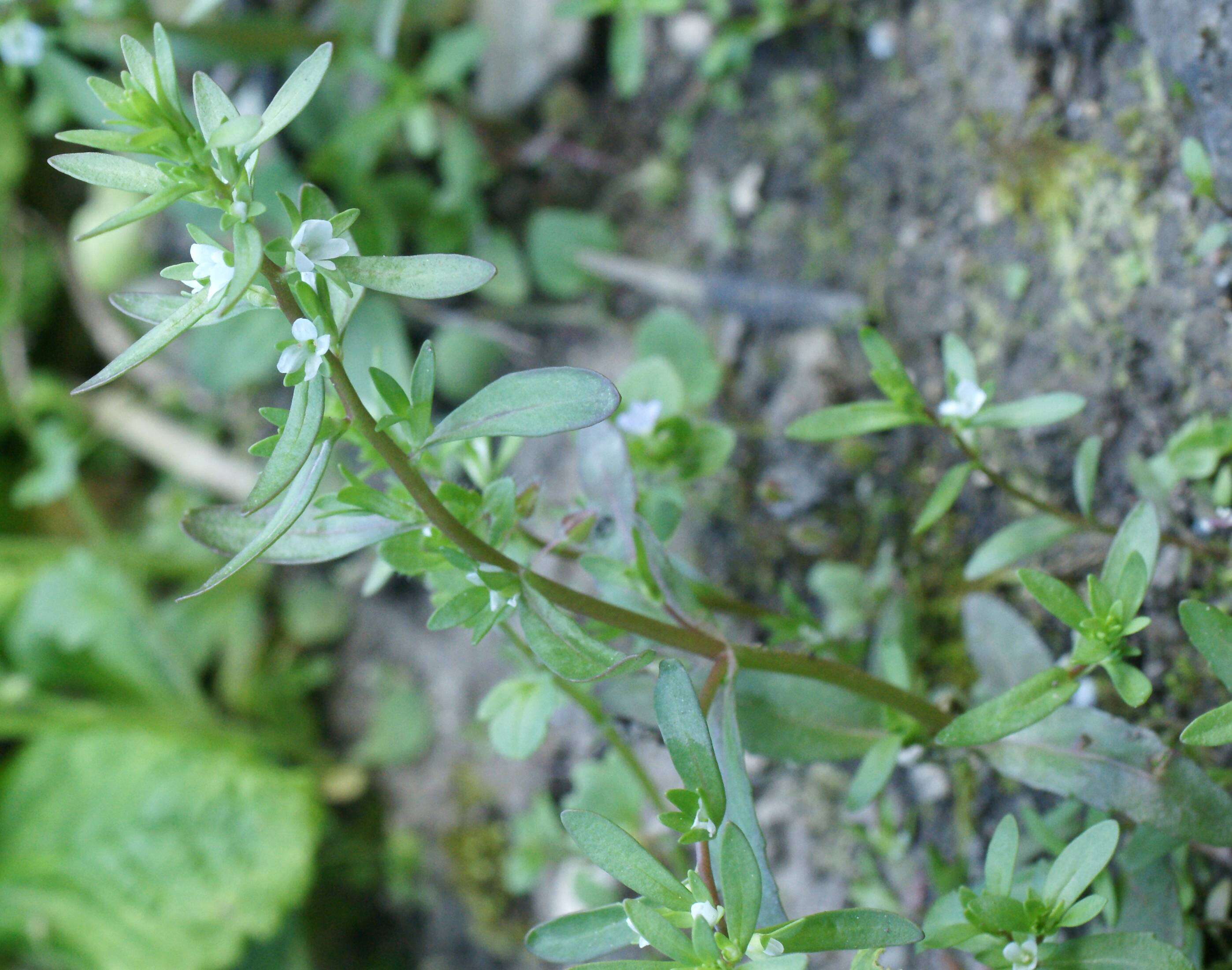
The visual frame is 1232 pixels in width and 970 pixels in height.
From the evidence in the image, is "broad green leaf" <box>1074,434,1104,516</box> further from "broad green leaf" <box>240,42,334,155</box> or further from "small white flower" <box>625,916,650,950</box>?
"broad green leaf" <box>240,42,334,155</box>

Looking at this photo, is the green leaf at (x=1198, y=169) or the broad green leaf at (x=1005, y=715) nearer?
the broad green leaf at (x=1005, y=715)

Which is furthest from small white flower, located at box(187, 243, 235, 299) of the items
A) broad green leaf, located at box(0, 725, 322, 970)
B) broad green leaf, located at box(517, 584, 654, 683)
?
broad green leaf, located at box(0, 725, 322, 970)

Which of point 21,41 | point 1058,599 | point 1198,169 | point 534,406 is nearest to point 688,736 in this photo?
point 534,406

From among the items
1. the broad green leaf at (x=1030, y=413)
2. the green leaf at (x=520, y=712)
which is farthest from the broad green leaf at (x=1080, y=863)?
the green leaf at (x=520, y=712)

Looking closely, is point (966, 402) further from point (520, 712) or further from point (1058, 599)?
point (520, 712)

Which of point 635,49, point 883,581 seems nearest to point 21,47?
point 635,49

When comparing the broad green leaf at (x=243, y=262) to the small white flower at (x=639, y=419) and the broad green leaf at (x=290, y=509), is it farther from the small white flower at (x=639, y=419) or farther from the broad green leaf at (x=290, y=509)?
the small white flower at (x=639, y=419)
